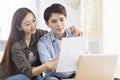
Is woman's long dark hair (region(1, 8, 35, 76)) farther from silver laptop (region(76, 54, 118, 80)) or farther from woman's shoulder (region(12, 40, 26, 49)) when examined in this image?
silver laptop (region(76, 54, 118, 80))

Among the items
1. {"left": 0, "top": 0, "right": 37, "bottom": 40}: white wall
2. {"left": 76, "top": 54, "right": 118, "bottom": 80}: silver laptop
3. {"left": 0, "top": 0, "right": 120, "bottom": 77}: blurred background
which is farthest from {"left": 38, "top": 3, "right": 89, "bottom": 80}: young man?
{"left": 0, "top": 0, "right": 37, "bottom": 40}: white wall

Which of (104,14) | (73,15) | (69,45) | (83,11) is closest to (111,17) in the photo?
(104,14)

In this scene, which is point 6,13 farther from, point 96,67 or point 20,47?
point 96,67

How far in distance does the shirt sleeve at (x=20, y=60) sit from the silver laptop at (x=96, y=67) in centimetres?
38

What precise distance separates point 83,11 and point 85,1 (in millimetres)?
120

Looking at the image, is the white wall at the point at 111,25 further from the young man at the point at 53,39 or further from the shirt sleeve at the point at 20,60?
the shirt sleeve at the point at 20,60

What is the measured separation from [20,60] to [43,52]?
0.54ft

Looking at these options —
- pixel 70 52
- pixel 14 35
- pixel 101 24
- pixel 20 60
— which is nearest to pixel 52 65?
pixel 70 52

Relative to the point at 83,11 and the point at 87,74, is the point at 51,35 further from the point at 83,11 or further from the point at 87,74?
the point at 83,11

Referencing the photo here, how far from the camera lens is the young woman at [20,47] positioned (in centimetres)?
161

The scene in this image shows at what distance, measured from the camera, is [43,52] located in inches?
63.0

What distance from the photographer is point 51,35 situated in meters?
1.67

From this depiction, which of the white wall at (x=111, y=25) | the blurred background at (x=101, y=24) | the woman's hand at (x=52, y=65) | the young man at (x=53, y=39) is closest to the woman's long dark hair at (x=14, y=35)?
the young man at (x=53, y=39)

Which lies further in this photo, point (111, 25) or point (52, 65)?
point (111, 25)
